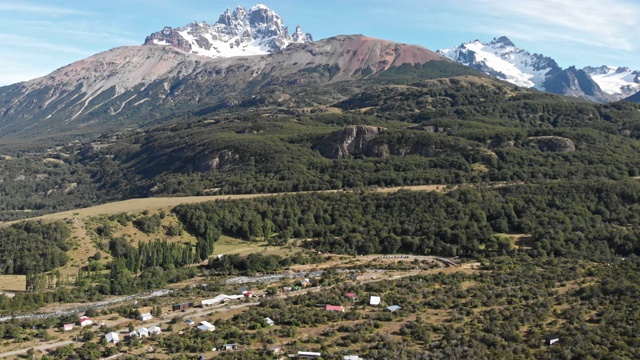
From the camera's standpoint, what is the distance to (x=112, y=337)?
6612 cm

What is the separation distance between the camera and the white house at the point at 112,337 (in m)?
65.6

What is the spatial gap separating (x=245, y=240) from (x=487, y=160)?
7392cm

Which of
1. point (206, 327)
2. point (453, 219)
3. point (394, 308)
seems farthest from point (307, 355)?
point (453, 219)

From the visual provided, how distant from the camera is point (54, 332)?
70.7 m

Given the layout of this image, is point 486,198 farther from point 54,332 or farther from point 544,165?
point 54,332

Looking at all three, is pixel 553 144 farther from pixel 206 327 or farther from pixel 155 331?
pixel 155 331

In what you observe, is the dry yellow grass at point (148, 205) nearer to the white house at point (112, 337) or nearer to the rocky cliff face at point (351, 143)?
the rocky cliff face at point (351, 143)

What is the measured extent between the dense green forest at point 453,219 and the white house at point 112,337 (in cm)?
5432

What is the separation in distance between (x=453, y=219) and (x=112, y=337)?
75.7 metres

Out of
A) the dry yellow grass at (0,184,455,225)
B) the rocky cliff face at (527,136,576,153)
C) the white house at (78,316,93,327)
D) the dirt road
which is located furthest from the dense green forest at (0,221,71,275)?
the rocky cliff face at (527,136,576,153)

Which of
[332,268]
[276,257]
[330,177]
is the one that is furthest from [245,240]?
[330,177]

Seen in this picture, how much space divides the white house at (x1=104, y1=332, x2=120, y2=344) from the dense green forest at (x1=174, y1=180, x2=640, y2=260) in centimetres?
5432

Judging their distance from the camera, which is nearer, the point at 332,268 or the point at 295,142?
the point at 332,268

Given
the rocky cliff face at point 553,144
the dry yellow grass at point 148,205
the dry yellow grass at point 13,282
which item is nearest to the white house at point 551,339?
the dry yellow grass at point 13,282
